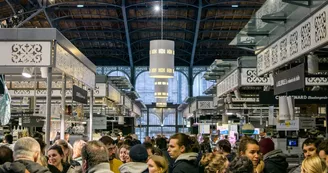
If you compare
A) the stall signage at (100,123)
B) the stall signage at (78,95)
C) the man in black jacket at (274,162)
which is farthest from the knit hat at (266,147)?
the stall signage at (100,123)

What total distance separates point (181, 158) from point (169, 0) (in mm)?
31199

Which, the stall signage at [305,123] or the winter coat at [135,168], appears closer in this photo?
the winter coat at [135,168]

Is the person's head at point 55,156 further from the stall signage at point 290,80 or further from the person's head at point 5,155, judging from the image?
the stall signage at point 290,80

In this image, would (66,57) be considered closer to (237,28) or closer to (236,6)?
(236,6)

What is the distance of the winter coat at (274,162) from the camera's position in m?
6.25

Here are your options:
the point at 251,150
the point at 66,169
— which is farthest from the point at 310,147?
the point at 66,169

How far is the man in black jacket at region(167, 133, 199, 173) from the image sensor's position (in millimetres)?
5570

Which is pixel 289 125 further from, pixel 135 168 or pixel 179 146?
pixel 135 168

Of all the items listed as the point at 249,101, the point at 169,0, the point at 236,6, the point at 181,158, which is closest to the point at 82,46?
the point at 169,0

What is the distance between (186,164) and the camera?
563 centimetres

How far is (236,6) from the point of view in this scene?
117 ft

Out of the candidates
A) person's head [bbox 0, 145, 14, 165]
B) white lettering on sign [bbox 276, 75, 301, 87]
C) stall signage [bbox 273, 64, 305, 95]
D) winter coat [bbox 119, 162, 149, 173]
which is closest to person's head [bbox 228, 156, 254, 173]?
winter coat [bbox 119, 162, 149, 173]

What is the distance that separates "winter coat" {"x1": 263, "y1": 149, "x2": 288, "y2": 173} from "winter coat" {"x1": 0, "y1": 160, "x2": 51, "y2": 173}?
9.45 feet

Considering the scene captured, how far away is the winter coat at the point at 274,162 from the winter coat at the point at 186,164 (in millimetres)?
943
